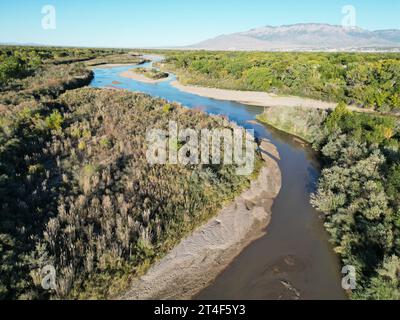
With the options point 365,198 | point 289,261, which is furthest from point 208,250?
point 365,198

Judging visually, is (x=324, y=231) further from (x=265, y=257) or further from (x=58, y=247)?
(x=58, y=247)

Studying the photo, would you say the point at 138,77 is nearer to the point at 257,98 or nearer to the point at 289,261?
the point at 257,98

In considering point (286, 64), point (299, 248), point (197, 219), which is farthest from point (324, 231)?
point (286, 64)

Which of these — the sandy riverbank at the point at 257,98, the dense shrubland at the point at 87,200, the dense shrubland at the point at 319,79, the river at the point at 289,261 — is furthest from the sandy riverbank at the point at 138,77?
the river at the point at 289,261

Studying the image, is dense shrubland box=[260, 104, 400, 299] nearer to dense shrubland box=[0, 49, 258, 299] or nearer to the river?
the river

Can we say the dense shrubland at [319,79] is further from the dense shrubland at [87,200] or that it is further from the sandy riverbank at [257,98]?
the dense shrubland at [87,200]

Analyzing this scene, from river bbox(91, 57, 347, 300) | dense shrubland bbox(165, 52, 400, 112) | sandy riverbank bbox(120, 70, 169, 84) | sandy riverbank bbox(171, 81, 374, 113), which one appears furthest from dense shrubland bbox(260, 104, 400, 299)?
sandy riverbank bbox(120, 70, 169, 84)
